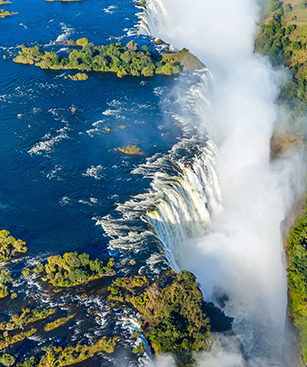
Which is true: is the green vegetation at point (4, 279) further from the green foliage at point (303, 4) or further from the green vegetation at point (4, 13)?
the green foliage at point (303, 4)

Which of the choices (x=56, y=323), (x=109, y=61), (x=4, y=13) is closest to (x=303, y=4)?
(x=109, y=61)

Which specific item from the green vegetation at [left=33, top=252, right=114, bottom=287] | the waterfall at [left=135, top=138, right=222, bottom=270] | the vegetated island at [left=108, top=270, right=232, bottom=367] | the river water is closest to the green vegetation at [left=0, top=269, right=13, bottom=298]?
the river water

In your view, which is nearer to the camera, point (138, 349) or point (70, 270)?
point (138, 349)

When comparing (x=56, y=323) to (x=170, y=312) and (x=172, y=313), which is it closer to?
(x=170, y=312)

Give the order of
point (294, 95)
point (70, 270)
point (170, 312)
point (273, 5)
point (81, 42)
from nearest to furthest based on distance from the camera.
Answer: point (170, 312), point (70, 270), point (294, 95), point (81, 42), point (273, 5)

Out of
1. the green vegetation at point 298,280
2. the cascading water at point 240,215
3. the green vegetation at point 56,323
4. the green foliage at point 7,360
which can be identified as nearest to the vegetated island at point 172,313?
the cascading water at point 240,215

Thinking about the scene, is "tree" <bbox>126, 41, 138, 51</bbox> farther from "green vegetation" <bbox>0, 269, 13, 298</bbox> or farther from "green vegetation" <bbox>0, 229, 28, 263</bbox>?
"green vegetation" <bbox>0, 269, 13, 298</bbox>
